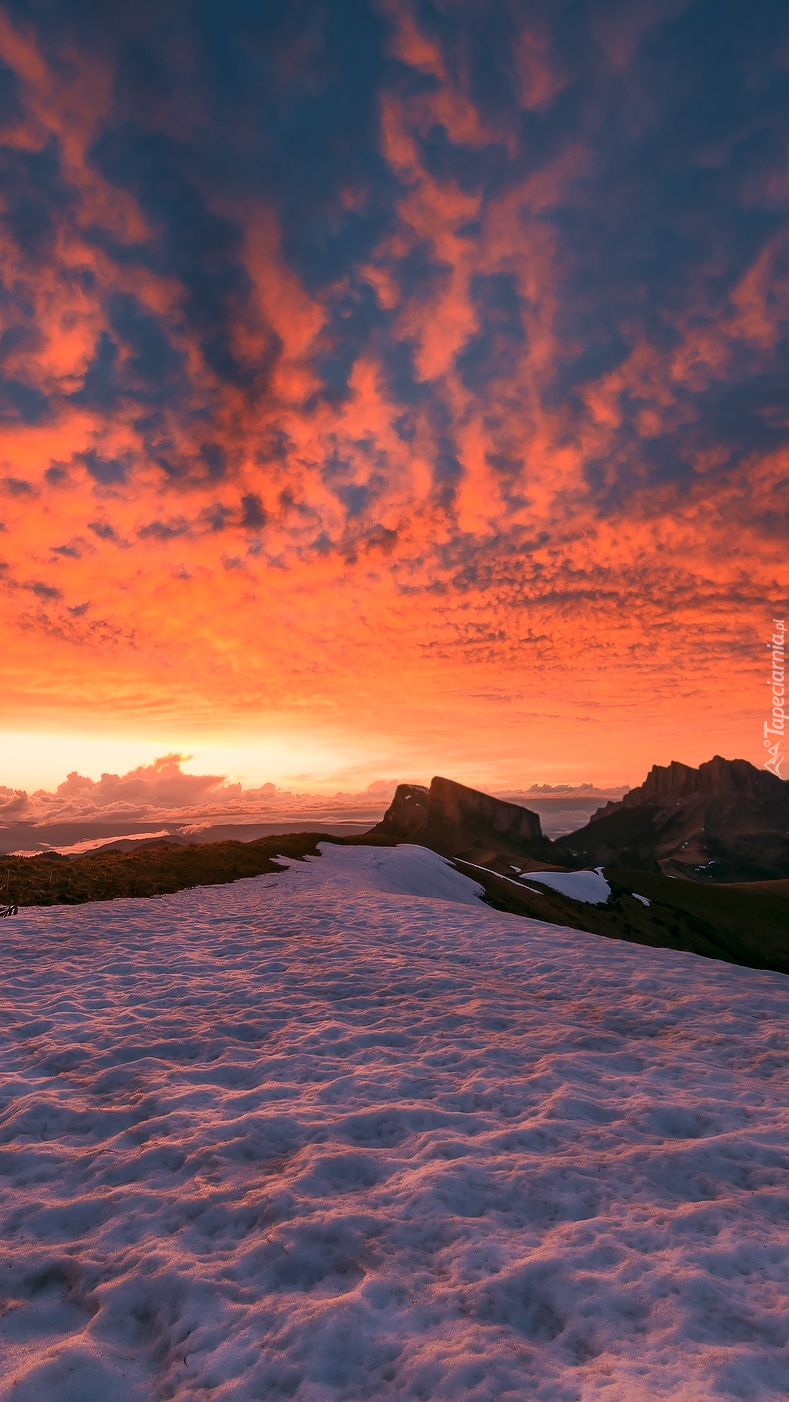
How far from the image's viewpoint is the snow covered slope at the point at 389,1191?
4535 millimetres

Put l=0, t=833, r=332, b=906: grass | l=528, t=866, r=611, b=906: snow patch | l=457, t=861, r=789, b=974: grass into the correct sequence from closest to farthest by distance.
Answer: l=0, t=833, r=332, b=906: grass
l=457, t=861, r=789, b=974: grass
l=528, t=866, r=611, b=906: snow patch

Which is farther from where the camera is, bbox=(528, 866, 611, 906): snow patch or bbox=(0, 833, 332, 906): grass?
bbox=(528, 866, 611, 906): snow patch

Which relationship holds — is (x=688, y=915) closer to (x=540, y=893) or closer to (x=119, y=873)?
(x=540, y=893)

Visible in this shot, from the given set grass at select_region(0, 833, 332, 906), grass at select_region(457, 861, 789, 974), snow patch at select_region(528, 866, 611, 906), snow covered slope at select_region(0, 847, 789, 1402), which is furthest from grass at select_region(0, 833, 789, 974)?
snow covered slope at select_region(0, 847, 789, 1402)

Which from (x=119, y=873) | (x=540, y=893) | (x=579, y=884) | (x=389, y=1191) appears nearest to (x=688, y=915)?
(x=579, y=884)

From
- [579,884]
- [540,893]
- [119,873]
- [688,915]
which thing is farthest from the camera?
[688,915]

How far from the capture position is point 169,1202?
20.7 feet

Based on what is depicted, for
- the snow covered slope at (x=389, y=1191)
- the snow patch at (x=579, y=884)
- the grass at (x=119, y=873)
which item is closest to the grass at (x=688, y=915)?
the snow patch at (x=579, y=884)

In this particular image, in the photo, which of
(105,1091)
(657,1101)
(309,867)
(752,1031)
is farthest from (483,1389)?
(309,867)

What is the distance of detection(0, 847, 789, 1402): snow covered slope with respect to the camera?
4535 millimetres

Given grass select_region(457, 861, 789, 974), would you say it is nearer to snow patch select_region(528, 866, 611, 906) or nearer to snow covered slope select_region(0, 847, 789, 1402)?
snow patch select_region(528, 866, 611, 906)

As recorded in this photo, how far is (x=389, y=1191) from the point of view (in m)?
6.58

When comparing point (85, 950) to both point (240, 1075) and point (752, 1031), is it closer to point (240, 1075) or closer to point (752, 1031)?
point (240, 1075)

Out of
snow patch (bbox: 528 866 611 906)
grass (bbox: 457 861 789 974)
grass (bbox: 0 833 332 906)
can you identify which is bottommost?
grass (bbox: 457 861 789 974)
